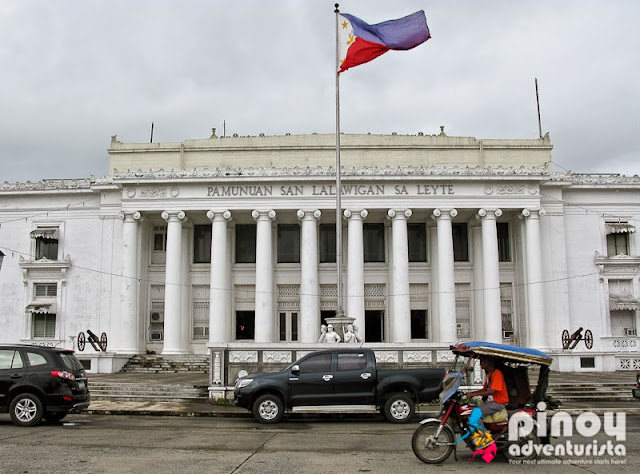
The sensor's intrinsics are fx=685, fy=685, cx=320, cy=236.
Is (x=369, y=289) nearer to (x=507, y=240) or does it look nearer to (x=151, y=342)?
(x=507, y=240)

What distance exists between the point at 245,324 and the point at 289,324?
8.35 feet

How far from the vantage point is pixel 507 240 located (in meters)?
39.3

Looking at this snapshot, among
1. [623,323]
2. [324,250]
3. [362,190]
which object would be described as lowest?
[623,323]

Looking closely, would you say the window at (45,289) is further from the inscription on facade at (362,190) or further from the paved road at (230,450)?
the paved road at (230,450)

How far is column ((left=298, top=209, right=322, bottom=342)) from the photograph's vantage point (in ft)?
116

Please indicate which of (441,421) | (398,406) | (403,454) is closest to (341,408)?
(398,406)

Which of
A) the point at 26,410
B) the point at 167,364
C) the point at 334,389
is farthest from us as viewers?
the point at 167,364

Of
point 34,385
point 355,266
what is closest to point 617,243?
point 355,266

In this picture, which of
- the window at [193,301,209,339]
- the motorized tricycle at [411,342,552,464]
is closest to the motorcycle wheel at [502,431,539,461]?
the motorized tricycle at [411,342,552,464]

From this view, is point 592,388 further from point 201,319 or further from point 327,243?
point 201,319

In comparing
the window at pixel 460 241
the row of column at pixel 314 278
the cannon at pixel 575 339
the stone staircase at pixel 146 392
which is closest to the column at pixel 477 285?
the window at pixel 460 241

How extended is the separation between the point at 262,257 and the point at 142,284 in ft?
24.0

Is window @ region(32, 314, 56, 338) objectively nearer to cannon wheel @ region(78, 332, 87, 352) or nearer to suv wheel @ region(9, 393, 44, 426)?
cannon wheel @ region(78, 332, 87, 352)

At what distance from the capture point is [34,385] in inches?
600
